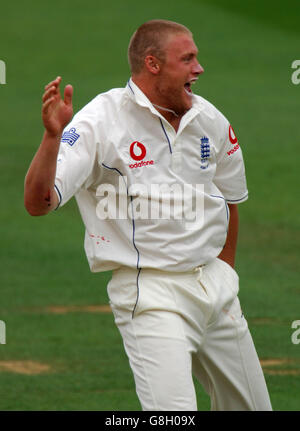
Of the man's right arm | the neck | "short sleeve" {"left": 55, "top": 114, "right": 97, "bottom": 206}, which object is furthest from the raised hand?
the neck

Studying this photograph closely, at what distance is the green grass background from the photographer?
403 inches

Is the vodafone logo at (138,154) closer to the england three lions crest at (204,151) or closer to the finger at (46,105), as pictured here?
the england three lions crest at (204,151)

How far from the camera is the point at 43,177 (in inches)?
229

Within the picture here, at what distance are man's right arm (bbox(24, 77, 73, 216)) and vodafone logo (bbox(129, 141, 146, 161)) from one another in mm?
626

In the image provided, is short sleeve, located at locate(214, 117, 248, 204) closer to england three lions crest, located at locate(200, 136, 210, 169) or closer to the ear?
england three lions crest, located at locate(200, 136, 210, 169)

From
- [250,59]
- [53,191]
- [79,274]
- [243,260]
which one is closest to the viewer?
[53,191]

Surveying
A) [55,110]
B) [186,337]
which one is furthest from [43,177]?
[186,337]

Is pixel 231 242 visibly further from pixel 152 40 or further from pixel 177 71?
pixel 152 40

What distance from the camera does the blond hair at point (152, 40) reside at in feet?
21.3

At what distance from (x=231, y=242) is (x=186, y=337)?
1.11 metres

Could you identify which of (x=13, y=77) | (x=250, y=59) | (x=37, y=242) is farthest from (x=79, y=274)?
(x=250, y=59)

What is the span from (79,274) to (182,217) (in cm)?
799

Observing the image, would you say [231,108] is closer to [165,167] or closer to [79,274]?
[79,274]
